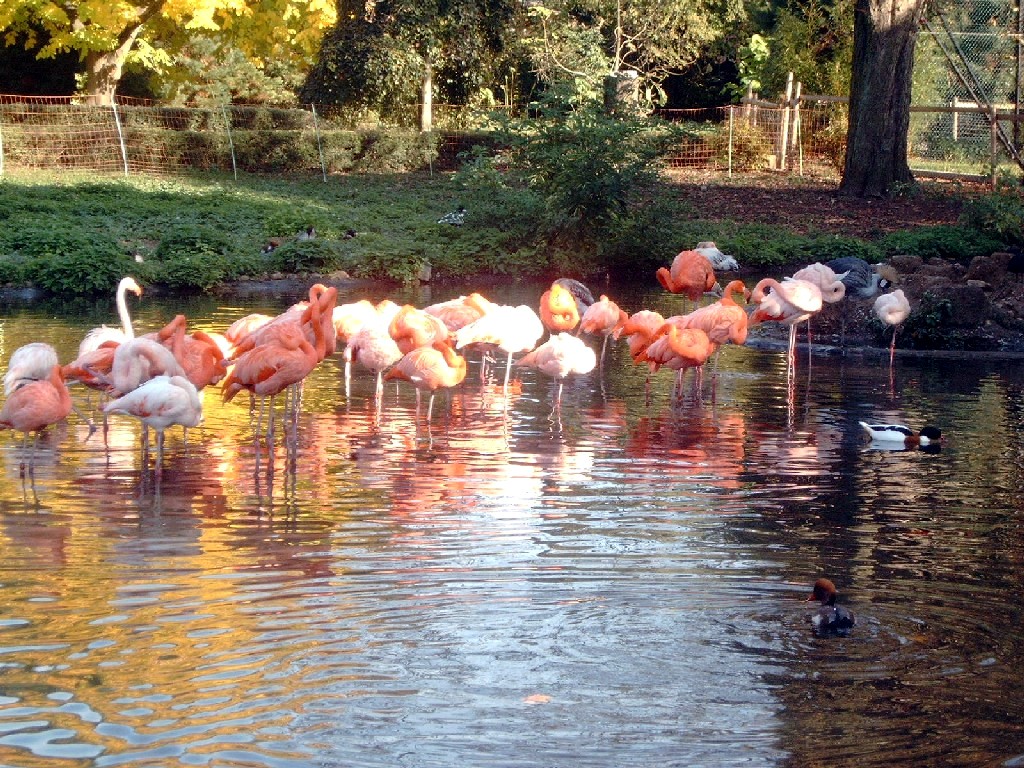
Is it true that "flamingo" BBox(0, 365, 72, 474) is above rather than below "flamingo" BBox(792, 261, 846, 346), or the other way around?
below

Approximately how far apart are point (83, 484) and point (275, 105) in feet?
99.8

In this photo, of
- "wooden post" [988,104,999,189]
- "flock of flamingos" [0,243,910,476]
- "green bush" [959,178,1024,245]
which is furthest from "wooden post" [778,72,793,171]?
"flock of flamingos" [0,243,910,476]

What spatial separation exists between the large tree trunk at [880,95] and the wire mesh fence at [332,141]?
2.08m

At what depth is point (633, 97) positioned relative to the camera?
2964cm

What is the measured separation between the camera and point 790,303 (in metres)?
12.2

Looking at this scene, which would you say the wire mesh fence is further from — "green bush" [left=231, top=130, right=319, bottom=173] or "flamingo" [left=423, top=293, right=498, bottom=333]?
"flamingo" [left=423, top=293, right=498, bottom=333]

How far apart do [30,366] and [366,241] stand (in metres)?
10.4

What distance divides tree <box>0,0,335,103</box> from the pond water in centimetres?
2160

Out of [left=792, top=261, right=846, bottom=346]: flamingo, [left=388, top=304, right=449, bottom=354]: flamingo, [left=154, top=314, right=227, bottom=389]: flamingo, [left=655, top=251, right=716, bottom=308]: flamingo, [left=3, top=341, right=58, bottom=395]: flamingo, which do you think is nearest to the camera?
[left=3, top=341, right=58, bottom=395]: flamingo

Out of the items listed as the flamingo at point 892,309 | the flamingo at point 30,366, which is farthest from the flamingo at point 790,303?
the flamingo at point 30,366

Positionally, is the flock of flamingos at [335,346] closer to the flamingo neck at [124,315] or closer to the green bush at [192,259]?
the flamingo neck at [124,315]

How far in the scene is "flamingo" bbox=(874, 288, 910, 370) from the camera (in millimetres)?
12539

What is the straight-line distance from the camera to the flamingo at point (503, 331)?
10.7 m

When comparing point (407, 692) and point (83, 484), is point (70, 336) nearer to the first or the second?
point (83, 484)
